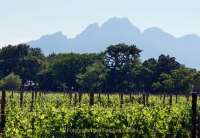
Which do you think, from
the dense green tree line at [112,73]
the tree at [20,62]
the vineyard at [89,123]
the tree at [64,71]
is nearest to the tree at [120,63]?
the dense green tree line at [112,73]

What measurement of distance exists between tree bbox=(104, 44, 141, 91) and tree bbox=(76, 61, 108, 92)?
1.41 metres

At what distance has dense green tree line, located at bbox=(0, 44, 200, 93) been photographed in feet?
252

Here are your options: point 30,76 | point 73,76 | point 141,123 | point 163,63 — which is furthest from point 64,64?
point 141,123

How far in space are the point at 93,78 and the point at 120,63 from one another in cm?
664

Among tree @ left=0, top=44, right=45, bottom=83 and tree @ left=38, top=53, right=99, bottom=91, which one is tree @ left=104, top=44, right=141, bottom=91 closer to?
tree @ left=38, top=53, right=99, bottom=91

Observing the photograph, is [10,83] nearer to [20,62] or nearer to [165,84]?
[20,62]

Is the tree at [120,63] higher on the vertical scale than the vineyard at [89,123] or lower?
higher

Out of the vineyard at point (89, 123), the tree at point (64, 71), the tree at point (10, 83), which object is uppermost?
the tree at point (64, 71)

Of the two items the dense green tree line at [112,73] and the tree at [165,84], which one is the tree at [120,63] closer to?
the dense green tree line at [112,73]

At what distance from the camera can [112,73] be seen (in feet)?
275

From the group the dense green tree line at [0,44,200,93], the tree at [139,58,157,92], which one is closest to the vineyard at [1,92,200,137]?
the dense green tree line at [0,44,200,93]

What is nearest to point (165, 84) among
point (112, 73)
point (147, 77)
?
point (147, 77)

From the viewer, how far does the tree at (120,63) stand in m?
82.1

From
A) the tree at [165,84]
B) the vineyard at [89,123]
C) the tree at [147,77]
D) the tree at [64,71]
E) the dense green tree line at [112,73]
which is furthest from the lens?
the tree at [64,71]
